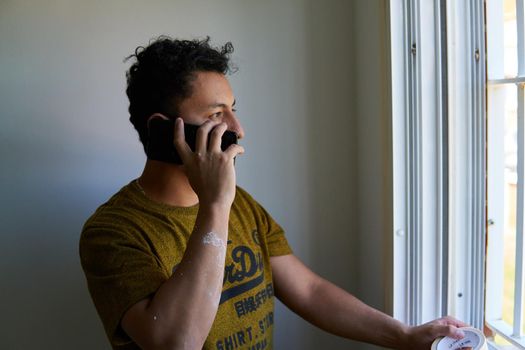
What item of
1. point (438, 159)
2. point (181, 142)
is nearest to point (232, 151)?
point (181, 142)

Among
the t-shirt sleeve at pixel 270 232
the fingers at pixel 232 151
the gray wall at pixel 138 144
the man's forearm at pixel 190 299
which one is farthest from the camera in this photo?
the gray wall at pixel 138 144

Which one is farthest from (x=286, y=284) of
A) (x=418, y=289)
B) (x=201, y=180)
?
(x=201, y=180)

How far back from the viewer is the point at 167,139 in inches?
38.6

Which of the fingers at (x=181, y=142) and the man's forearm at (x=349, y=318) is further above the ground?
the fingers at (x=181, y=142)

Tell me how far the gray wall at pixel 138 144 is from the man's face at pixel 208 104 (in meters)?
0.38

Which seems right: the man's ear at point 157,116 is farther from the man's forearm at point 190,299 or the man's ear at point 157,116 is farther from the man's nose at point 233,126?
the man's forearm at point 190,299

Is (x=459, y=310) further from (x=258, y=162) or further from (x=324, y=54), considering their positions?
(x=324, y=54)

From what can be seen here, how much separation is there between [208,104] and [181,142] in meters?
0.13

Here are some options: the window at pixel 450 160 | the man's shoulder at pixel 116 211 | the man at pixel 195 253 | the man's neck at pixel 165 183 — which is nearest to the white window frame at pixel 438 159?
the window at pixel 450 160

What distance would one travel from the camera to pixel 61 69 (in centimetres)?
133

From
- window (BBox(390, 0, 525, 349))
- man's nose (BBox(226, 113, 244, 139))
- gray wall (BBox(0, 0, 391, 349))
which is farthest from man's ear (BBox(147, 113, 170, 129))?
window (BBox(390, 0, 525, 349))

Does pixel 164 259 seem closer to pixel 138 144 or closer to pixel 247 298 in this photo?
pixel 247 298

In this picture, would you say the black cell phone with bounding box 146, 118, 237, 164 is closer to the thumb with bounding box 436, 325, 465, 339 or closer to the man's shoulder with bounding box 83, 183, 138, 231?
the man's shoulder with bounding box 83, 183, 138, 231

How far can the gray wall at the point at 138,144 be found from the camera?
1.32 m
